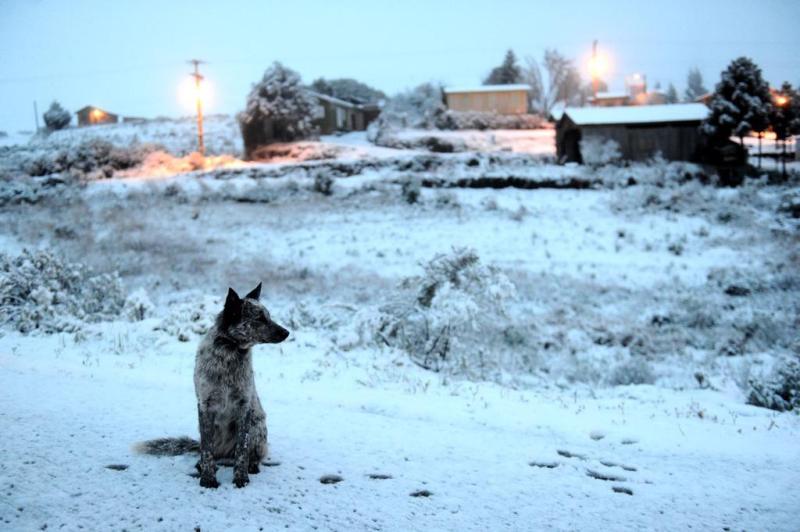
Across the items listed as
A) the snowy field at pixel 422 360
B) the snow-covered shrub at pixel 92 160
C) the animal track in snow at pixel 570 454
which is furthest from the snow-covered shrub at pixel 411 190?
the animal track in snow at pixel 570 454

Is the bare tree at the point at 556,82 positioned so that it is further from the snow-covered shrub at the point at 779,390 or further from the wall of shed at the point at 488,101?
the snow-covered shrub at the point at 779,390

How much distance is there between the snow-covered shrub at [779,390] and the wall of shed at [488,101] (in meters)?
49.2

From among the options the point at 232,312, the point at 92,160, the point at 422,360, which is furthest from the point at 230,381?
the point at 92,160

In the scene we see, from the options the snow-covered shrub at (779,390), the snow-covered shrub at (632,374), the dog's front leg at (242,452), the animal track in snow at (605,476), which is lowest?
the snow-covered shrub at (632,374)

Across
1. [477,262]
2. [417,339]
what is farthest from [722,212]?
[417,339]

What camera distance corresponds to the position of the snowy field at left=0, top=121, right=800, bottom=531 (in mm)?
3574

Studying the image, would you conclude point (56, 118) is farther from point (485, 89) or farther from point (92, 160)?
point (485, 89)

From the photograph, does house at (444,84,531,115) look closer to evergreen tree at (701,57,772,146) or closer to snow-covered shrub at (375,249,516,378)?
evergreen tree at (701,57,772,146)

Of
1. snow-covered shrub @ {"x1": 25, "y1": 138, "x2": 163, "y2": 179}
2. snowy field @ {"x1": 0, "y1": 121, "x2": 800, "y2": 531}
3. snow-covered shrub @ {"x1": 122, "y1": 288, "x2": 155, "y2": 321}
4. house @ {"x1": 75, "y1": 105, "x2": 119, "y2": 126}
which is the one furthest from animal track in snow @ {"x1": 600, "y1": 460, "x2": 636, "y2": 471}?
house @ {"x1": 75, "y1": 105, "x2": 119, "y2": 126}

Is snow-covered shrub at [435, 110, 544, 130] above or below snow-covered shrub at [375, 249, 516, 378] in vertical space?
above

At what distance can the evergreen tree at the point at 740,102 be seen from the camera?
30.3m

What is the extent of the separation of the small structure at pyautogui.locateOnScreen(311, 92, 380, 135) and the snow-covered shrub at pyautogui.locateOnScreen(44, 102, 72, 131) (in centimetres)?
1822

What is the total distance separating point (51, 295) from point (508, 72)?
6040cm

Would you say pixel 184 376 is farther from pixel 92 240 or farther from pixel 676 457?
pixel 92 240
